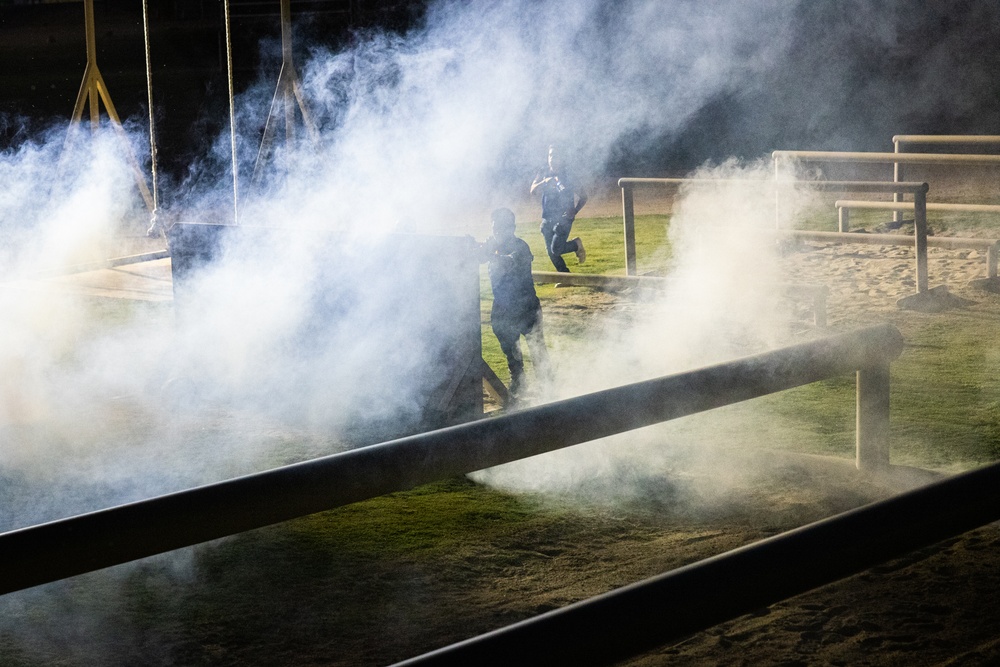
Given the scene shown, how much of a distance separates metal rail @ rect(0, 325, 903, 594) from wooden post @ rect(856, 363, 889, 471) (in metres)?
0.99

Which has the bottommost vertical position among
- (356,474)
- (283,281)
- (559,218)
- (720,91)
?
(356,474)

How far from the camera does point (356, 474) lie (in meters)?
2.16

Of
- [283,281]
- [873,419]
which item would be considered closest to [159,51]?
[283,281]

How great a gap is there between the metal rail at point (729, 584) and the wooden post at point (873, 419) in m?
3.00

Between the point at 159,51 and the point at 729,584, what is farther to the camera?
the point at 159,51

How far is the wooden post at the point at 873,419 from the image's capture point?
181 inches

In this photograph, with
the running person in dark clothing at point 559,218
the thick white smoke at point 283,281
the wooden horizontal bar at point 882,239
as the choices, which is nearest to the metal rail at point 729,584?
the thick white smoke at point 283,281

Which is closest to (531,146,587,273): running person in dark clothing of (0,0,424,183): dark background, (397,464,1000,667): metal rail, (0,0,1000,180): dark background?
(397,464,1000,667): metal rail

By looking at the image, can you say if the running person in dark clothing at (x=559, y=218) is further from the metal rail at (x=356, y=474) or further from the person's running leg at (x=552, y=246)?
the metal rail at (x=356, y=474)

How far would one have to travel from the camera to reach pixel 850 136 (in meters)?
21.1

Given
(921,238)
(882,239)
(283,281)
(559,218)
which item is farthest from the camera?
(559,218)

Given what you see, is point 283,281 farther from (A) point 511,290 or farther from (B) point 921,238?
(B) point 921,238

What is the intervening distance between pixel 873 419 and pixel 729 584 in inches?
136

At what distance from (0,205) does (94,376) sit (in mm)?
5590
